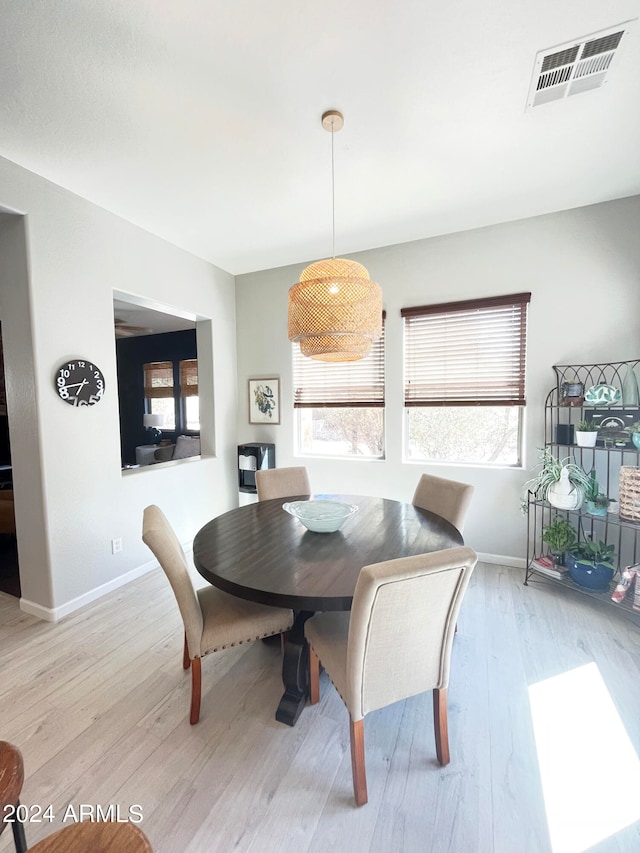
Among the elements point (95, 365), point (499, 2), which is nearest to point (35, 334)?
point (95, 365)

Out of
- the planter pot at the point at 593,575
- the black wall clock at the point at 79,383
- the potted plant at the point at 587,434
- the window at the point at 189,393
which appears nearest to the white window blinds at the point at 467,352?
the potted plant at the point at 587,434

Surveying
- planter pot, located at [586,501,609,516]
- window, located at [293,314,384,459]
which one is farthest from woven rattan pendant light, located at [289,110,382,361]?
planter pot, located at [586,501,609,516]

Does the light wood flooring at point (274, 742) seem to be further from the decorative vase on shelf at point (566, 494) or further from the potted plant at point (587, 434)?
the potted plant at point (587, 434)

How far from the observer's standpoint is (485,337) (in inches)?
121

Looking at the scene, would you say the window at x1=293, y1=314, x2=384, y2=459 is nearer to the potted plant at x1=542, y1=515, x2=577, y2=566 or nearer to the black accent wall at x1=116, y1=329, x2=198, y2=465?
the potted plant at x1=542, y1=515, x2=577, y2=566

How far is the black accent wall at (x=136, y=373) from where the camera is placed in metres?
6.07

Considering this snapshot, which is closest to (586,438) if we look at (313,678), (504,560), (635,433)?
(635,433)

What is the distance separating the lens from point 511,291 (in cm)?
295

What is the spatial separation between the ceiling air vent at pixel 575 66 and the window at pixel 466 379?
1.40m

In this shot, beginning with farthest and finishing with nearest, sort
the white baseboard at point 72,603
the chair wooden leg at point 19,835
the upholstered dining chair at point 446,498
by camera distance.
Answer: the white baseboard at point 72,603 < the upholstered dining chair at point 446,498 < the chair wooden leg at point 19,835

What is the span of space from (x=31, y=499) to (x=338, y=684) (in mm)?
2249

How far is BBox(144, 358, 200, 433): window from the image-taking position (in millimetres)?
5930

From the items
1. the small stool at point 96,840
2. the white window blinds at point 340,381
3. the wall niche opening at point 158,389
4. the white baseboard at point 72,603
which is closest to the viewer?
the small stool at point 96,840

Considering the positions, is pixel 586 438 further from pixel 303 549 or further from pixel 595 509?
pixel 303 549
